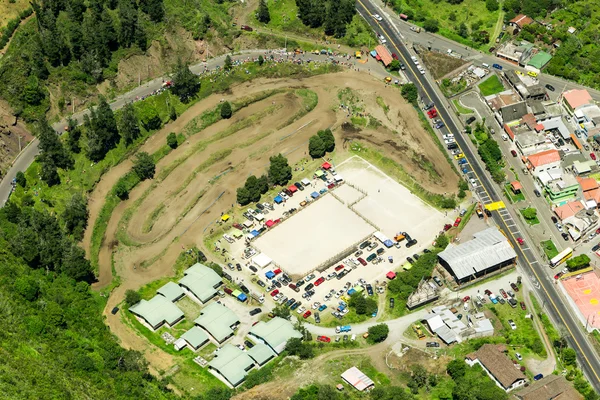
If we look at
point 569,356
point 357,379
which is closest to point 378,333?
point 357,379

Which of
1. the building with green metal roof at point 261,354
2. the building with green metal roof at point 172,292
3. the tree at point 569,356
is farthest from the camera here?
the building with green metal roof at point 172,292

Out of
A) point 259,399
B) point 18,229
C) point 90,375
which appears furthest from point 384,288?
point 18,229

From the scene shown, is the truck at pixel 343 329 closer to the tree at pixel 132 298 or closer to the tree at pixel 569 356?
the tree at pixel 132 298

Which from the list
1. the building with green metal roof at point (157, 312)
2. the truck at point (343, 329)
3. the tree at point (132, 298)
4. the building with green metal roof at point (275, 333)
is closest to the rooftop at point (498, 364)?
the truck at point (343, 329)

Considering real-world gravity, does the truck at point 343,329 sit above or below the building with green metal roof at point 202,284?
above

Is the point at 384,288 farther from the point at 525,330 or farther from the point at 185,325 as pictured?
the point at 185,325

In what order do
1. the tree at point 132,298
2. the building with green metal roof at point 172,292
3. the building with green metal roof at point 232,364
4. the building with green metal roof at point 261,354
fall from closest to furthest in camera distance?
the building with green metal roof at point 232,364
the building with green metal roof at point 261,354
the tree at point 132,298
the building with green metal roof at point 172,292

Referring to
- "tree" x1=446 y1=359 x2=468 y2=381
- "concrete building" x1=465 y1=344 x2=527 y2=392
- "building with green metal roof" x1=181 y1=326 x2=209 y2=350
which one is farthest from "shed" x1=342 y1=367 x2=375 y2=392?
"building with green metal roof" x1=181 y1=326 x2=209 y2=350

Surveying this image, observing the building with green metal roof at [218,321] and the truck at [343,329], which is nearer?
the building with green metal roof at [218,321]
